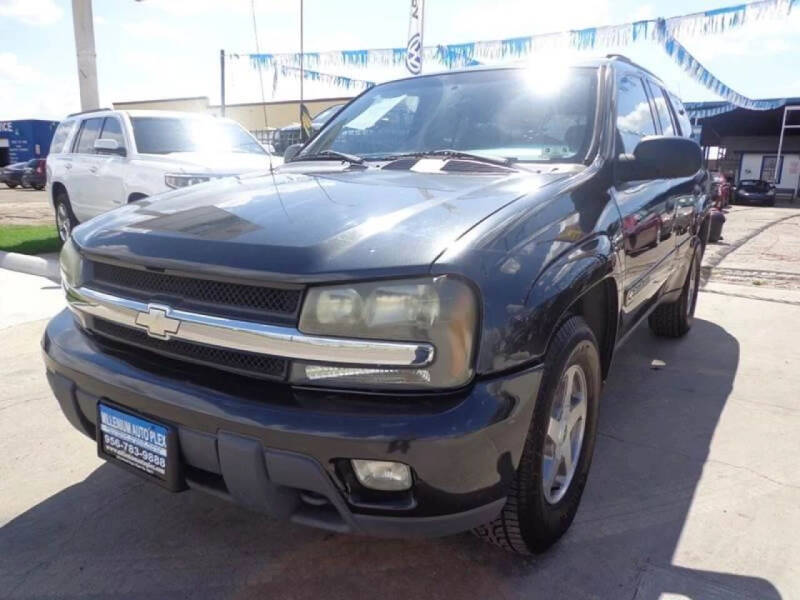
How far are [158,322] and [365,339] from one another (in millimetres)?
676

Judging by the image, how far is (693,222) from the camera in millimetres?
4234

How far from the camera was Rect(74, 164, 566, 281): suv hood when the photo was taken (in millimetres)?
1645

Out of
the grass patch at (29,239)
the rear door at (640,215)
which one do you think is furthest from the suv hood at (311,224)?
the grass patch at (29,239)

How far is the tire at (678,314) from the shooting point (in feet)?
14.8

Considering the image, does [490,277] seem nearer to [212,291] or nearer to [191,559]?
[212,291]

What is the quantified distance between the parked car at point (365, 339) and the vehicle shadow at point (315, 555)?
17cm

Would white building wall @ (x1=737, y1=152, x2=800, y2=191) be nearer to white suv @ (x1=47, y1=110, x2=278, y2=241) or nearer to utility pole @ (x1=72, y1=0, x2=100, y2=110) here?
white suv @ (x1=47, y1=110, x2=278, y2=241)

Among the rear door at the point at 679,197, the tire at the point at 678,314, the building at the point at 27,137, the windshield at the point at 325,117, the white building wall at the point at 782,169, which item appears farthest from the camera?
the building at the point at 27,137

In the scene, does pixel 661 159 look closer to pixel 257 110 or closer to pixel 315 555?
pixel 315 555

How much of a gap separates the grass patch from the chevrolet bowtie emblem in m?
7.07

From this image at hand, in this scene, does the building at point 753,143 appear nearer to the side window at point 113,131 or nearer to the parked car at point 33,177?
the side window at point 113,131

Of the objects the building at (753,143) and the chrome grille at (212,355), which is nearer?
the chrome grille at (212,355)

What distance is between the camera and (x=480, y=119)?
292 centimetres

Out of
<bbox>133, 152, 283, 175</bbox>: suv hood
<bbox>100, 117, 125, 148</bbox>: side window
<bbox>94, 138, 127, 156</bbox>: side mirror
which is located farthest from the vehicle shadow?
<bbox>100, 117, 125, 148</bbox>: side window
